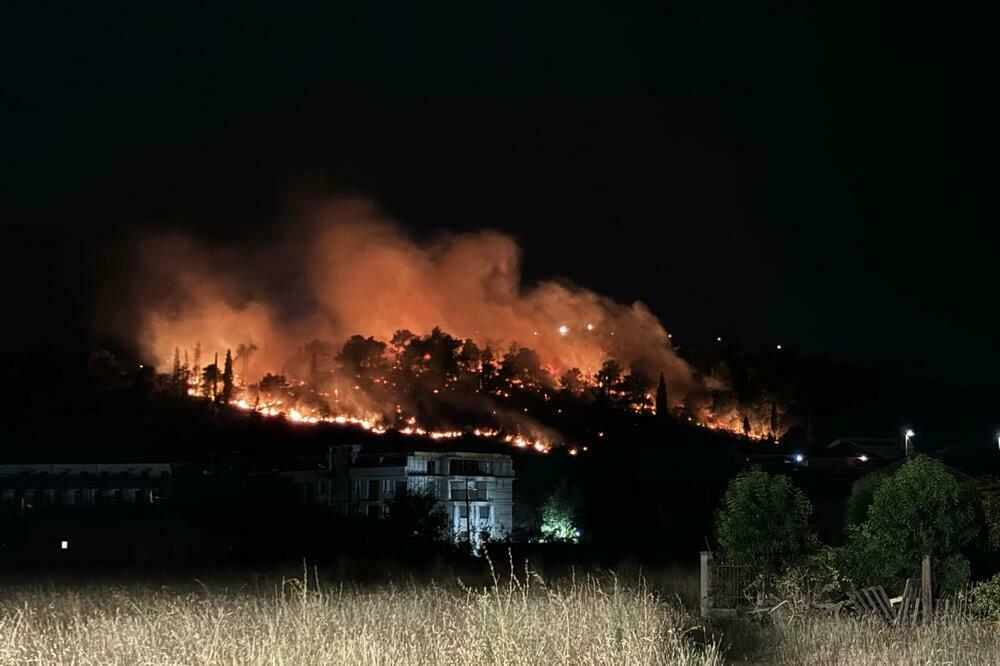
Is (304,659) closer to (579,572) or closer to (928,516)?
(928,516)

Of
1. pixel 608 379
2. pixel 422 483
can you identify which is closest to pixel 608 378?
pixel 608 379

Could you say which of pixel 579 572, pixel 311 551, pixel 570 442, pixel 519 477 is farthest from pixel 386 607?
pixel 570 442

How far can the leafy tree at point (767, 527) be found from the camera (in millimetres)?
29250

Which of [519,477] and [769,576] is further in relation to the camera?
[519,477]

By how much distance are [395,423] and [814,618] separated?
116 meters

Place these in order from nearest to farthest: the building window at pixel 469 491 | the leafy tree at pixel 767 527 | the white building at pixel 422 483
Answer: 1. the leafy tree at pixel 767 527
2. the white building at pixel 422 483
3. the building window at pixel 469 491

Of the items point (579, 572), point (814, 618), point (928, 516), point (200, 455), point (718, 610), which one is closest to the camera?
point (814, 618)

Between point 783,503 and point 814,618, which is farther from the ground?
point 783,503

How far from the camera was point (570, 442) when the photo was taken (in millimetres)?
130000

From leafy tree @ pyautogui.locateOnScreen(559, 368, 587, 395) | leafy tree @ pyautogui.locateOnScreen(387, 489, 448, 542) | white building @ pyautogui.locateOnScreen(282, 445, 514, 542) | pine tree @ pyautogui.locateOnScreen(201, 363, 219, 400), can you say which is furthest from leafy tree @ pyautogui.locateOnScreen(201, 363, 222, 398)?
leafy tree @ pyautogui.locateOnScreen(387, 489, 448, 542)

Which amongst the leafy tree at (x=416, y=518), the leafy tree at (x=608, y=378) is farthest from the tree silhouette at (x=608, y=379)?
the leafy tree at (x=416, y=518)

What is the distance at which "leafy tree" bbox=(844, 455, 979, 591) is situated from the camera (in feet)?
77.0

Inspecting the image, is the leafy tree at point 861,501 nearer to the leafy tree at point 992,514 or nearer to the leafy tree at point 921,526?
the leafy tree at point 992,514

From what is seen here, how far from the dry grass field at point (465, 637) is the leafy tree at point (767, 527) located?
7.50 m
